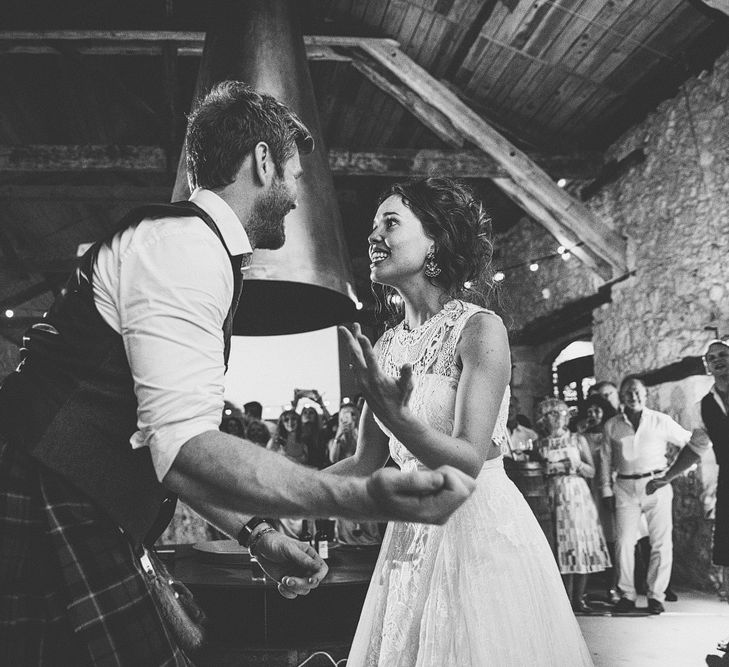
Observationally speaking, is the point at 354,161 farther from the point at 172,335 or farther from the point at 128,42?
the point at 172,335

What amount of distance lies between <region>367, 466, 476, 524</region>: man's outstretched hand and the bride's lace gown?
712 millimetres

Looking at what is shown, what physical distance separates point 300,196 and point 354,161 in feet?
11.6

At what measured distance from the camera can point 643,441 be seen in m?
5.52

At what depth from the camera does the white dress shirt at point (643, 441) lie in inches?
216

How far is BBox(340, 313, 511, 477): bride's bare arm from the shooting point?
119 cm

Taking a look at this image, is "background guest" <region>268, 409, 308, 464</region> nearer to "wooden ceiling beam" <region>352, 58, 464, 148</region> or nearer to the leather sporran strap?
"wooden ceiling beam" <region>352, 58, 464, 148</region>

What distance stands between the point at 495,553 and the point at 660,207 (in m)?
5.48

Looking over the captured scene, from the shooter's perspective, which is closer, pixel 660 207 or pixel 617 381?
pixel 660 207

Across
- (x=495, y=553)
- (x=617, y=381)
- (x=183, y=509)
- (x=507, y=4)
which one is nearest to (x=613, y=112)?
(x=507, y=4)

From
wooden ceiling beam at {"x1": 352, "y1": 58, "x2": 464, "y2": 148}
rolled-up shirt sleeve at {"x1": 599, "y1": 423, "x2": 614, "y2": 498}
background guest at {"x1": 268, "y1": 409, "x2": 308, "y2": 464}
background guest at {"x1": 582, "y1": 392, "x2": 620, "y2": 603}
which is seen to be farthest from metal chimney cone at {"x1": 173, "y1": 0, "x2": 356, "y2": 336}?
background guest at {"x1": 582, "y1": 392, "x2": 620, "y2": 603}

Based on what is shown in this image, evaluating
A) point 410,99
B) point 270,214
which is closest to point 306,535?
point 270,214

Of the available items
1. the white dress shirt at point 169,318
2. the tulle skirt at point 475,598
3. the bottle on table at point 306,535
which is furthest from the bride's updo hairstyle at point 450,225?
the bottle on table at point 306,535

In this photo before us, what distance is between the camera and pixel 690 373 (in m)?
5.73

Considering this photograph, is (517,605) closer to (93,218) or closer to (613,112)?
(613,112)
